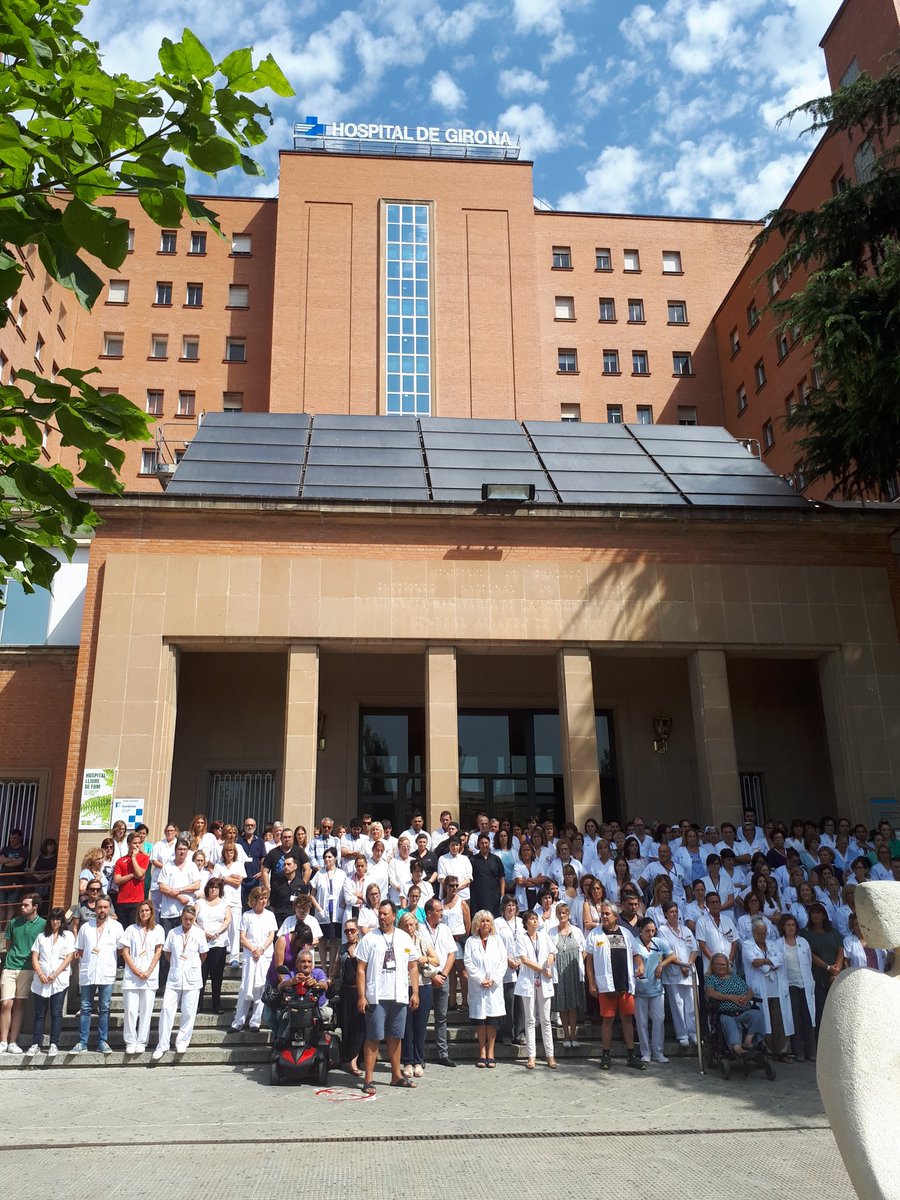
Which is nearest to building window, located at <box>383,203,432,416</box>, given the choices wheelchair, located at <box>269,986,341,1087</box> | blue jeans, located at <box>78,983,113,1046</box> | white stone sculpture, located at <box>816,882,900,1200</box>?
blue jeans, located at <box>78,983,113,1046</box>

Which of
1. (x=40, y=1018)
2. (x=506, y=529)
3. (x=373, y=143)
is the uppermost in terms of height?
(x=373, y=143)

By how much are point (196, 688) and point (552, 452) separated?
9.31 metres

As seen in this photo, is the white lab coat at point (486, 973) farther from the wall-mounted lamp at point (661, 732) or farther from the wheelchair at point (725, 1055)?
the wall-mounted lamp at point (661, 732)

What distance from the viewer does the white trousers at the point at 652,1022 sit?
1102cm

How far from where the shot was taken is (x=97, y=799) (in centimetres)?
1569

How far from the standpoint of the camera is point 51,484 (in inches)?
198

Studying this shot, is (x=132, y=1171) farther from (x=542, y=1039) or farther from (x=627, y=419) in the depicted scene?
(x=627, y=419)

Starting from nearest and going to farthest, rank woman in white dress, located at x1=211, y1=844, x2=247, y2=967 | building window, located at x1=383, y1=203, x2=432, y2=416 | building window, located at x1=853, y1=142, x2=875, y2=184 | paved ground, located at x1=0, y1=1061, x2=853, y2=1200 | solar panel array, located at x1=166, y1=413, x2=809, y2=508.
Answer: paved ground, located at x1=0, y1=1061, x2=853, y2=1200, woman in white dress, located at x1=211, y1=844, x2=247, y2=967, solar panel array, located at x1=166, y1=413, x2=809, y2=508, building window, located at x1=853, y1=142, x2=875, y2=184, building window, located at x1=383, y1=203, x2=432, y2=416

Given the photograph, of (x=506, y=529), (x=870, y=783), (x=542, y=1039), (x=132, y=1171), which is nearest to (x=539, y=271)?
(x=506, y=529)

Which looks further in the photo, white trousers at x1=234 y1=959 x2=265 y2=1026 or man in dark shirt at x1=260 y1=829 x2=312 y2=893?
man in dark shirt at x1=260 y1=829 x2=312 y2=893

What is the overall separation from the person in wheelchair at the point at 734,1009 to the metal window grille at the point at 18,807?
553 inches

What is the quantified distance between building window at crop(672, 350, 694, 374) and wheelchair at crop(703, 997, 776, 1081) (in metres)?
40.2

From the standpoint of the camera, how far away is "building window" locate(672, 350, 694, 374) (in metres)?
47.2

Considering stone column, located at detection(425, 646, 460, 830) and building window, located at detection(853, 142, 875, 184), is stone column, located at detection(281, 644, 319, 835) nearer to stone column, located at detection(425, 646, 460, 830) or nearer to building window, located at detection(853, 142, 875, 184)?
stone column, located at detection(425, 646, 460, 830)
